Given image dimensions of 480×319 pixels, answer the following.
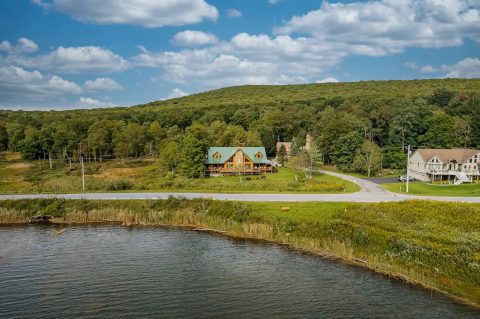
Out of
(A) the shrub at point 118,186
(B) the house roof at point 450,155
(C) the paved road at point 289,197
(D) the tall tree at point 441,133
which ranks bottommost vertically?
(C) the paved road at point 289,197

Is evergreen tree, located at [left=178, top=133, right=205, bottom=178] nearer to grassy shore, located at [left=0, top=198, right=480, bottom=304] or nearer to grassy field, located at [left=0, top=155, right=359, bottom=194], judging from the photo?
grassy field, located at [left=0, top=155, right=359, bottom=194]

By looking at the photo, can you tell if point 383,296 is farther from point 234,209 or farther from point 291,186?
point 291,186

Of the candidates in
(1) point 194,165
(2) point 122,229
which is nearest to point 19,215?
(2) point 122,229

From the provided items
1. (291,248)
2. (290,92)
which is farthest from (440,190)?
(290,92)

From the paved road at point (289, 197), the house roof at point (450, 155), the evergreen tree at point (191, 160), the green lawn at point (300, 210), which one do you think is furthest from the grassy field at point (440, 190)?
the evergreen tree at point (191, 160)

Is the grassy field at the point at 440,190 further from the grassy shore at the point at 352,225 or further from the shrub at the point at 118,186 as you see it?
the shrub at the point at 118,186

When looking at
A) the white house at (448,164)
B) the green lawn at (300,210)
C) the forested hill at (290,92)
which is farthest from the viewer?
the forested hill at (290,92)

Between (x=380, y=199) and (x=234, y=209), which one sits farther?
(x=380, y=199)
